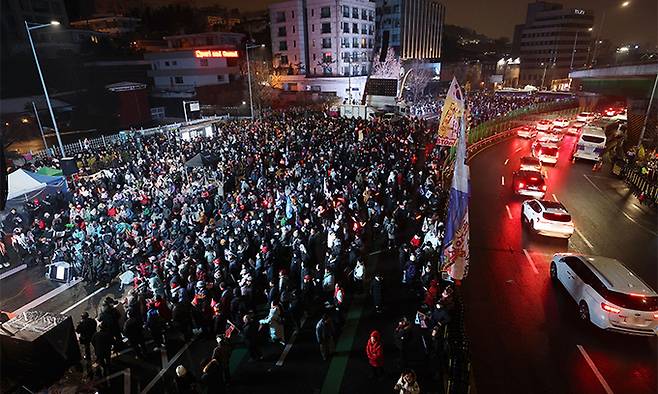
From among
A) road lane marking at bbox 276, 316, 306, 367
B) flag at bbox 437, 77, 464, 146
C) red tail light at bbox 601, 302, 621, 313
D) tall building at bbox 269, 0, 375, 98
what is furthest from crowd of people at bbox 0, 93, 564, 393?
tall building at bbox 269, 0, 375, 98

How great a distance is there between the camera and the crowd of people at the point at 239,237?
31.2ft

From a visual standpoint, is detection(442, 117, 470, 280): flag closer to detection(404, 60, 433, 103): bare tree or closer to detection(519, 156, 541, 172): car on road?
detection(519, 156, 541, 172): car on road

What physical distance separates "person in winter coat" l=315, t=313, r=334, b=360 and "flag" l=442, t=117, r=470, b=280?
315 cm

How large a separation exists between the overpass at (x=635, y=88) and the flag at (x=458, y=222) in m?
26.4

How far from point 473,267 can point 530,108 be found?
4185 cm

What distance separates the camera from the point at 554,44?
10862 cm

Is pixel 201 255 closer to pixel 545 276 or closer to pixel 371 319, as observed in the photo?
pixel 371 319

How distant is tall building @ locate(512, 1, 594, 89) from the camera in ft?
356

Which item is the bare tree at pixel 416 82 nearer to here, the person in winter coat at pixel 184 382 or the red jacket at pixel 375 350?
the red jacket at pixel 375 350

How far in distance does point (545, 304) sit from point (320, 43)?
2559 inches

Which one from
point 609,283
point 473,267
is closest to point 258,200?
point 473,267

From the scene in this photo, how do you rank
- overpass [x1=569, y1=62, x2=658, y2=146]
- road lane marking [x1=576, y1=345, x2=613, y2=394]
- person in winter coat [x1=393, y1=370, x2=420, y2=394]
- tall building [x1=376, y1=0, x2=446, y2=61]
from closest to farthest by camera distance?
person in winter coat [x1=393, y1=370, x2=420, y2=394], road lane marking [x1=576, y1=345, x2=613, y2=394], overpass [x1=569, y1=62, x2=658, y2=146], tall building [x1=376, y1=0, x2=446, y2=61]

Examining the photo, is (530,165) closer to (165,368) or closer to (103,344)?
(165,368)

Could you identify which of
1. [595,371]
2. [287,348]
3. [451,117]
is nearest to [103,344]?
[287,348]
